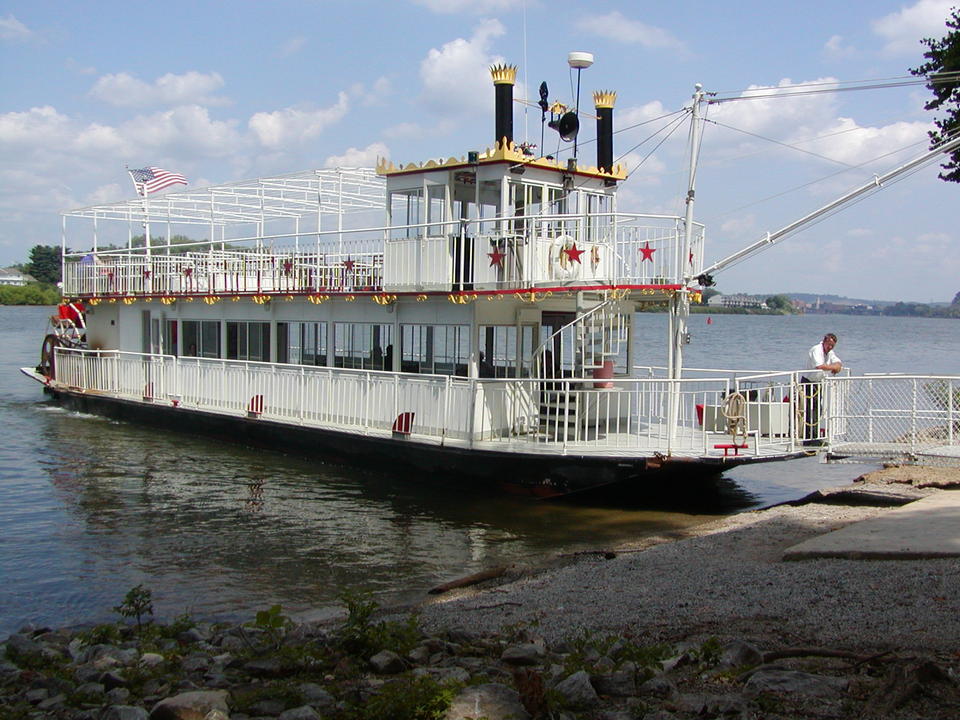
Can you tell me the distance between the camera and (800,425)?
13.8 metres

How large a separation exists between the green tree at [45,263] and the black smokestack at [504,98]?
127534 mm

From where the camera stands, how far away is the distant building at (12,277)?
510 feet

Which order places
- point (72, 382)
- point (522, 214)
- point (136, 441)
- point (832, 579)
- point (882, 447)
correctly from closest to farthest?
point (832, 579), point (882, 447), point (522, 214), point (136, 441), point (72, 382)

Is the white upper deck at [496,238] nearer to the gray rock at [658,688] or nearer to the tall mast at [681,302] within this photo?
the tall mast at [681,302]

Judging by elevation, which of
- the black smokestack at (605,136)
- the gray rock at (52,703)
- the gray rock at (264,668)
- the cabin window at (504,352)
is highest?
the black smokestack at (605,136)

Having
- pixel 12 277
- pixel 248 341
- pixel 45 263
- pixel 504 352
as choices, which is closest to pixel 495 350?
pixel 504 352

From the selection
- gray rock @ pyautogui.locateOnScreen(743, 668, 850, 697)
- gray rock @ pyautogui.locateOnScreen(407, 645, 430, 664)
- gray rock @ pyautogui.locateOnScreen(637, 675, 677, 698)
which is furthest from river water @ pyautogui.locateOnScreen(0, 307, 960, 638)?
gray rock @ pyautogui.locateOnScreen(743, 668, 850, 697)

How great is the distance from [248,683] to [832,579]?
4988 millimetres

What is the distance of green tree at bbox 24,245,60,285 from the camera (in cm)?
13112

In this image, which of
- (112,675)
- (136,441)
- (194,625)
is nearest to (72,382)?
(136,441)

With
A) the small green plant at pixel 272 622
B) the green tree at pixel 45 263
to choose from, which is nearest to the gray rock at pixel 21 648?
the small green plant at pixel 272 622

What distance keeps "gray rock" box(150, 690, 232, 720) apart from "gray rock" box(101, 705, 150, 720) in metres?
0.07

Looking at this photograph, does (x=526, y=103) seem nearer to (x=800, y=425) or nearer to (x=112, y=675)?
(x=800, y=425)

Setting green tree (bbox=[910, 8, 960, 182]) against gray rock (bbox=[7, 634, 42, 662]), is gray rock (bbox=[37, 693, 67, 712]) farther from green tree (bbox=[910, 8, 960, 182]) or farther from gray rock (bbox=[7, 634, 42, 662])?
green tree (bbox=[910, 8, 960, 182])
